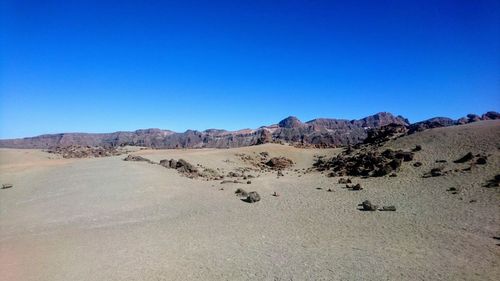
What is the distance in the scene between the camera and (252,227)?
49.2 feet

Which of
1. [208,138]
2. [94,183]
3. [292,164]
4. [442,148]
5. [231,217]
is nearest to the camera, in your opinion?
[231,217]

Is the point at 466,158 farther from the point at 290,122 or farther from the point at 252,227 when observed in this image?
the point at 290,122

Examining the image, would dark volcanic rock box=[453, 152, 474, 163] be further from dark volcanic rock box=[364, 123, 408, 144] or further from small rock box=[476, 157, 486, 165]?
dark volcanic rock box=[364, 123, 408, 144]

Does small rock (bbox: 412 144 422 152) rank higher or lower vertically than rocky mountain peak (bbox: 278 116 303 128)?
lower

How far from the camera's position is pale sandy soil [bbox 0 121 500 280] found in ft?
33.2

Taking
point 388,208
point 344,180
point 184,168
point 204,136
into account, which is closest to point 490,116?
point 344,180

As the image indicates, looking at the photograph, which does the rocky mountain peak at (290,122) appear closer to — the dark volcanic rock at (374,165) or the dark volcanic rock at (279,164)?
the dark volcanic rock at (279,164)

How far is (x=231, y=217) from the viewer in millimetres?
16828

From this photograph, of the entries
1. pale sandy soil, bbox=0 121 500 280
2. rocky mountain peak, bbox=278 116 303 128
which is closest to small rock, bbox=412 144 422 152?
pale sandy soil, bbox=0 121 500 280

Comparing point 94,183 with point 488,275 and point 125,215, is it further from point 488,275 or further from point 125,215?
point 488,275

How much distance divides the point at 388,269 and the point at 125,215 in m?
12.7

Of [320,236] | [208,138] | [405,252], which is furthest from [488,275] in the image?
[208,138]

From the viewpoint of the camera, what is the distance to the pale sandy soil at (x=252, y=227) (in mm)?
10133

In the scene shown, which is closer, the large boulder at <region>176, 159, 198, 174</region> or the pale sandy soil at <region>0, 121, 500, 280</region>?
the pale sandy soil at <region>0, 121, 500, 280</region>
